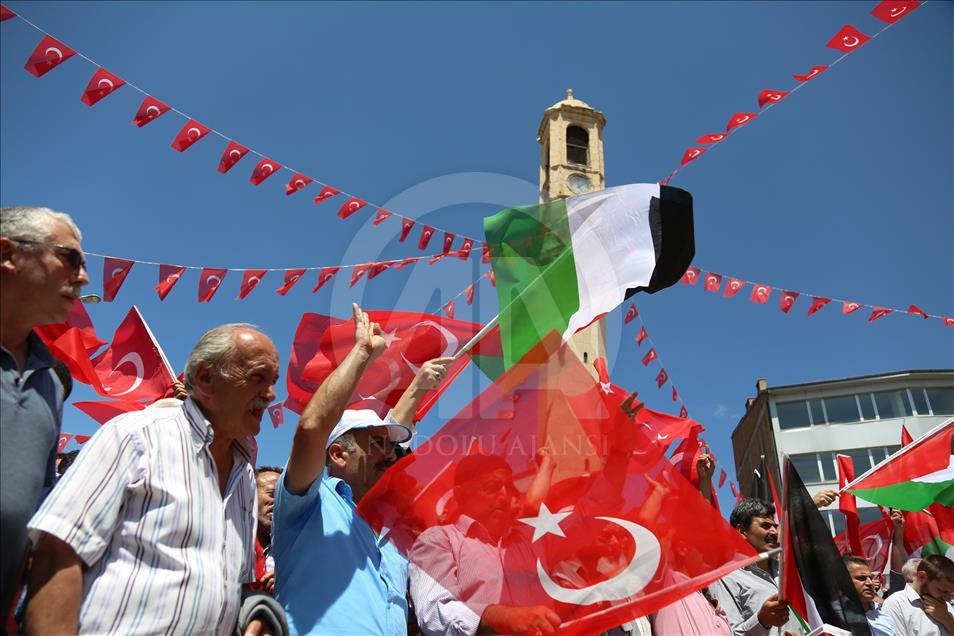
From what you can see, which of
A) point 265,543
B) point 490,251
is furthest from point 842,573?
point 265,543

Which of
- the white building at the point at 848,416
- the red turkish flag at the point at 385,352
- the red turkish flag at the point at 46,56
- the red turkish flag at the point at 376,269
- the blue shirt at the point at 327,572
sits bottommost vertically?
the blue shirt at the point at 327,572

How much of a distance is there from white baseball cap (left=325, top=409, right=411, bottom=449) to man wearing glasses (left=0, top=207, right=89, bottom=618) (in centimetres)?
123

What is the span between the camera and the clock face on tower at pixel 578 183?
105 feet

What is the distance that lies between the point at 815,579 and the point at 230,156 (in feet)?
23.2

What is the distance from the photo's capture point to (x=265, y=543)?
12.7 feet

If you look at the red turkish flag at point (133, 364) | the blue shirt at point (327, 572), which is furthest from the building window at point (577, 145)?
the blue shirt at point (327, 572)

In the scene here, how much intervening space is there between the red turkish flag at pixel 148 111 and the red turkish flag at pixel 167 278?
160cm

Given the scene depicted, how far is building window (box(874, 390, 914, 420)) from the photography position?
106ft

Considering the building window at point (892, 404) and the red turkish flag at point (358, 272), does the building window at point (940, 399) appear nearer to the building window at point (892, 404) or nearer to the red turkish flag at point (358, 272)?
the building window at point (892, 404)

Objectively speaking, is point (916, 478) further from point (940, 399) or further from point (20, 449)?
point (940, 399)

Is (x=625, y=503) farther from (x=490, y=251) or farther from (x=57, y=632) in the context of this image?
(x=57, y=632)

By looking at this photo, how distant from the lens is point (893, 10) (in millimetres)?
5387

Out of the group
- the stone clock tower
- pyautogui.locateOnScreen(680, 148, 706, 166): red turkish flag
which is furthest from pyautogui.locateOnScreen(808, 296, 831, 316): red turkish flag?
the stone clock tower

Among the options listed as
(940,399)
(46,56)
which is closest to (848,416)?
(940,399)
